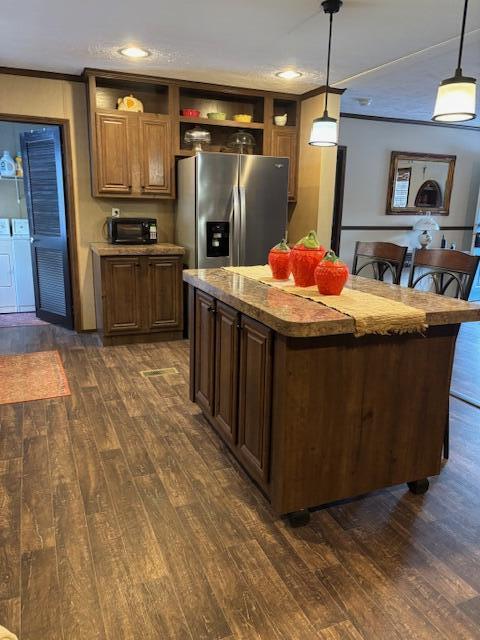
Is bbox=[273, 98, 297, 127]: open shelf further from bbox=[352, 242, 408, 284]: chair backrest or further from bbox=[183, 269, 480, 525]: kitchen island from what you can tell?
bbox=[183, 269, 480, 525]: kitchen island

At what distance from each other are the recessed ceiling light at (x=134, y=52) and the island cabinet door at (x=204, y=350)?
214cm

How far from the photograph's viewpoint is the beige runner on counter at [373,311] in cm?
174

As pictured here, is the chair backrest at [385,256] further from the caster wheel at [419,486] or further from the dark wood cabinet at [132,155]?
the dark wood cabinet at [132,155]

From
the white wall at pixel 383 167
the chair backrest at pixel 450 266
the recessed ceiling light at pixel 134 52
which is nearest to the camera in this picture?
the chair backrest at pixel 450 266

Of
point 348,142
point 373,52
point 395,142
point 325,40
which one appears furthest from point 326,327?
point 395,142

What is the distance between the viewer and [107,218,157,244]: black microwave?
4480mm

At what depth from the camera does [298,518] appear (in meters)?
1.97

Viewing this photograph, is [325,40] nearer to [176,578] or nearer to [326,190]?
[326,190]

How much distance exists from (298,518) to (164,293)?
2.90 metres

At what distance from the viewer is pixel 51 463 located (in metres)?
2.43

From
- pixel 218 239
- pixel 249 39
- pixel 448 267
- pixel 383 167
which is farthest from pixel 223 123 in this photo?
pixel 448 267

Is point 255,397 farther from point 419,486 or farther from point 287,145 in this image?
point 287,145

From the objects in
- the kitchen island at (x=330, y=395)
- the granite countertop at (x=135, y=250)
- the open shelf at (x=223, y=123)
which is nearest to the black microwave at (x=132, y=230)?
the granite countertop at (x=135, y=250)

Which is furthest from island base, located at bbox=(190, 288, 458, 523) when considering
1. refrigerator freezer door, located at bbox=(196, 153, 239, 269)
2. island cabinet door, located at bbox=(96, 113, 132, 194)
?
island cabinet door, located at bbox=(96, 113, 132, 194)
